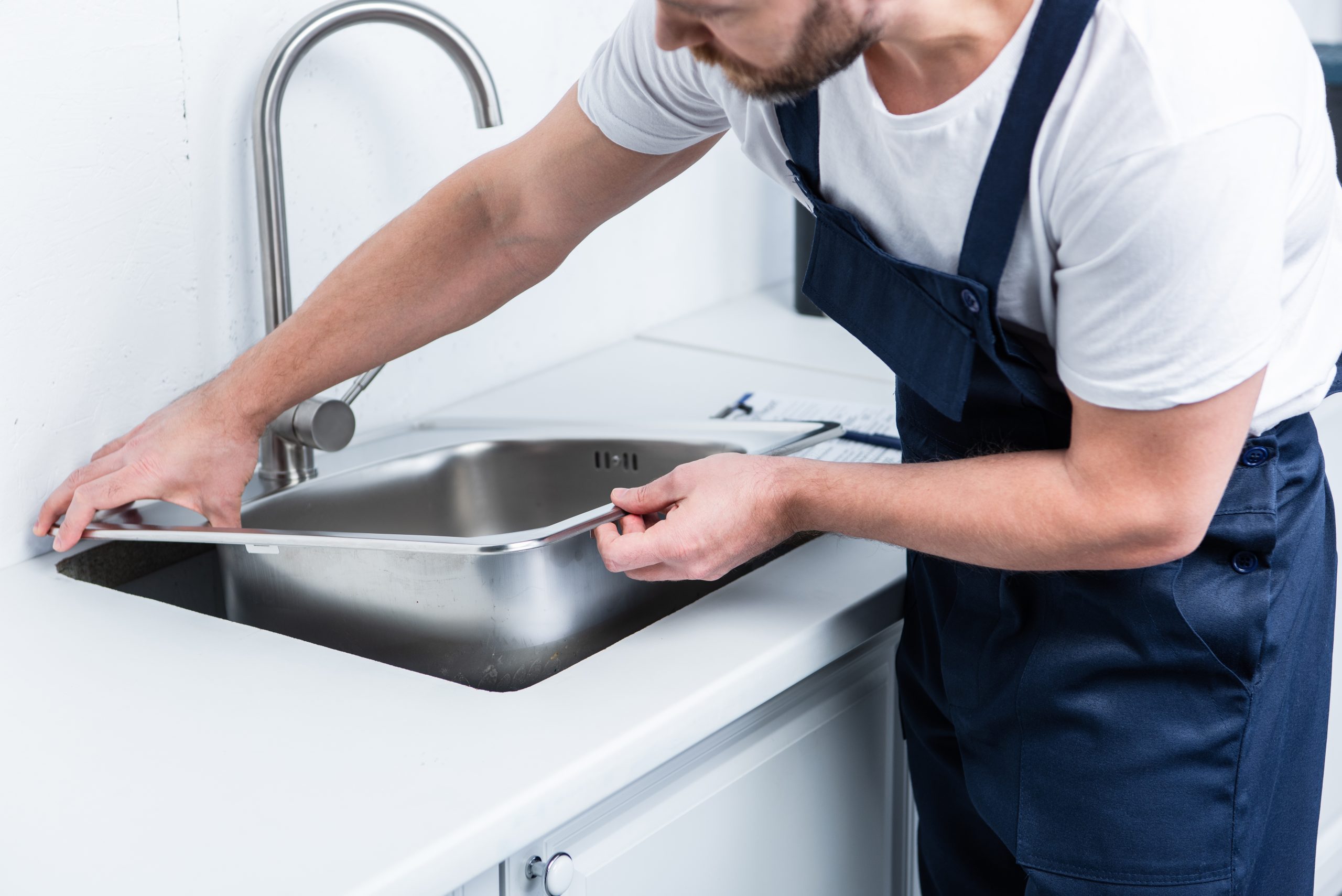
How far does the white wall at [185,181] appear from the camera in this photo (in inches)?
46.1

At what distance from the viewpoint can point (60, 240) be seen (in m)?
1.19

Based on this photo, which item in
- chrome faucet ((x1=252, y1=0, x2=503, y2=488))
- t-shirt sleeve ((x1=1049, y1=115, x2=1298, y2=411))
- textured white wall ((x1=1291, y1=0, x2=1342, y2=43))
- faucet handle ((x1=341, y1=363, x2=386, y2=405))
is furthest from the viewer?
textured white wall ((x1=1291, y1=0, x2=1342, y2=43))

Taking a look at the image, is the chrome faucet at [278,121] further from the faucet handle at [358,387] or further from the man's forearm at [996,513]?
the man's forearm at [996,513]

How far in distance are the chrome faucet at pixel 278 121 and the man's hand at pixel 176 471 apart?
8cm

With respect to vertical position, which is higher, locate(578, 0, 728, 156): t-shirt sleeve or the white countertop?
locate(578, 0, 728, 156): t-shirt sleeve

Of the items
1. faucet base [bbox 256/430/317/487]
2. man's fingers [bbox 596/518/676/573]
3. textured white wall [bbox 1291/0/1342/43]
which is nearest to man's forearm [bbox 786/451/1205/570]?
man's fingers [bbox 596/518/676/573]

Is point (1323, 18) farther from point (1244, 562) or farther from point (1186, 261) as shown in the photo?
point (1186, 261)

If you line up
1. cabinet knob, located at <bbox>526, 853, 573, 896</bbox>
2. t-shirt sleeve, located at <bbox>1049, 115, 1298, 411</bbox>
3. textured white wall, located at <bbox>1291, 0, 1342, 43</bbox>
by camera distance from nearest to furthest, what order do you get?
t-shirt sleeve, located at <bbox>1049, 115, 1298, 411</bbox>
cabinet knob, located at <bbox>526, 853, 573, 896</bbox>
textured white wall, located at <bbox>1291, 0, 1342, 43</bbox>

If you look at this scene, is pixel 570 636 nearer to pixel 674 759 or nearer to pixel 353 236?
pixel 674 759

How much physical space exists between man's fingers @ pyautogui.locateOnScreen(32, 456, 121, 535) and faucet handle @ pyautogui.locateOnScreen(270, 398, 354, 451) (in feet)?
0.53

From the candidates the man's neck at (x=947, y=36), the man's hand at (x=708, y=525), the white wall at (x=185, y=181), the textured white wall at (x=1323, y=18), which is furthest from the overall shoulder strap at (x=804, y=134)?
the textured white wall at (x=1323, y=18)

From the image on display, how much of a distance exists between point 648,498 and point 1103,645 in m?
0.36

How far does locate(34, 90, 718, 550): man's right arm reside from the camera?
1.15m

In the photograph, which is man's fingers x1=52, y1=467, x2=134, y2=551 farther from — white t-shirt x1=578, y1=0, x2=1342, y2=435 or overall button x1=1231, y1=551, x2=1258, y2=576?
A: overall button x1=1231, y1=551, x2=1258, y2=576
